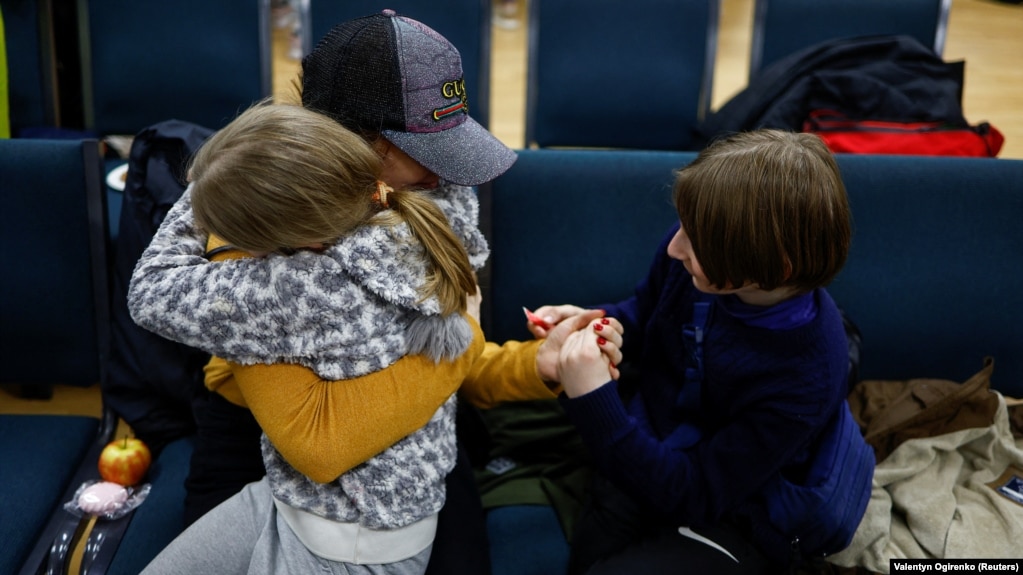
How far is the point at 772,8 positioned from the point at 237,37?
1.73 m

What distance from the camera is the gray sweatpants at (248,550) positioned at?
125 cm

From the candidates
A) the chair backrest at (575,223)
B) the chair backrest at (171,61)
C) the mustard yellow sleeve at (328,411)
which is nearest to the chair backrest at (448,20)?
the chair backrest at (171,61)

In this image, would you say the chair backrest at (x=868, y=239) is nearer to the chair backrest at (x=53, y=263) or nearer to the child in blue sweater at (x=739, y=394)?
the child in blue sweater at (x=739, y=394)

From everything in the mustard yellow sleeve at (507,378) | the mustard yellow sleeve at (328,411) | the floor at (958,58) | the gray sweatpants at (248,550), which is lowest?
the gray sweatpants at (248,550)

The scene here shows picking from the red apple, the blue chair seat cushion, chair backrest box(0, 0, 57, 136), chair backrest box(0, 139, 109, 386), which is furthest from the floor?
the red apple

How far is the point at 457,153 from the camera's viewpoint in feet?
4.00

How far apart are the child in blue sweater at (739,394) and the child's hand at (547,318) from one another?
0.01 m

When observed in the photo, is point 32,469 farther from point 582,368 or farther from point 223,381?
point 582,368

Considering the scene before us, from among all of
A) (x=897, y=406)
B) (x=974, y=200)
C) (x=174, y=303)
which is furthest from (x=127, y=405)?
(x=974, y=200)

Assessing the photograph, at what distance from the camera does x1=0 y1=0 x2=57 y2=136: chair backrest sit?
2570mm

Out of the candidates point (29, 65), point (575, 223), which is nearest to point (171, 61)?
point (29, 65)

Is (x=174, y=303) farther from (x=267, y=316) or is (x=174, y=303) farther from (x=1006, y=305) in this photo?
(x=1006, y=305)

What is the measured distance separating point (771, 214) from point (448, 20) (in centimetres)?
181

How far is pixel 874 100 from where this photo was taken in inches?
96.5
